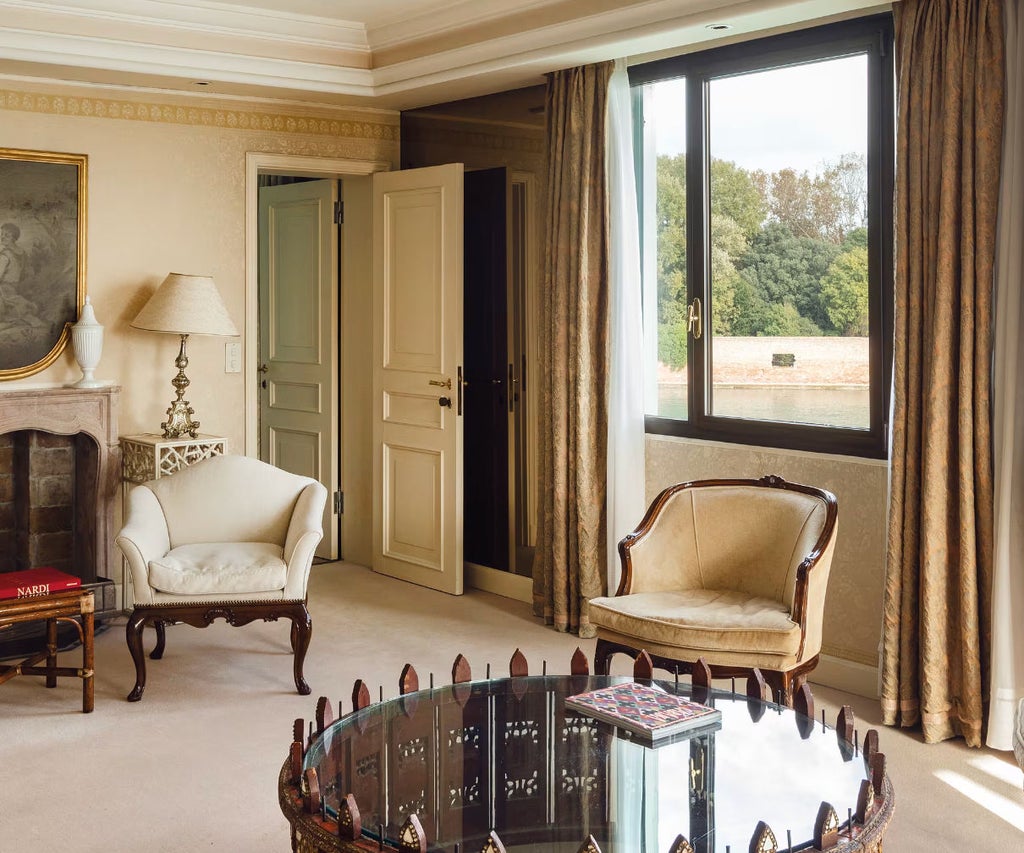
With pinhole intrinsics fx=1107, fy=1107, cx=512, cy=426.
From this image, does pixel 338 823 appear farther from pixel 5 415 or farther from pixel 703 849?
pixel 5 415

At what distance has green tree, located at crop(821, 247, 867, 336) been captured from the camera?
13.6ft

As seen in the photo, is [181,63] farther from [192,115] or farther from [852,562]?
[852,562]

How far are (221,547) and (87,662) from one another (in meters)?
0.70

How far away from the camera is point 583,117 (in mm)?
4930

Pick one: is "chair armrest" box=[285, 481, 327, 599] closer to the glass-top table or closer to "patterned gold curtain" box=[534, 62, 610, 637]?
"patterned gold curtain" box=[534, 62, 610, 637]

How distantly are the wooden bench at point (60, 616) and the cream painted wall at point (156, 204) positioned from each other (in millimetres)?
1485

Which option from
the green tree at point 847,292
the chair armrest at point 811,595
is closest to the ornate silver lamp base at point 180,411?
the green tree at point 847,292

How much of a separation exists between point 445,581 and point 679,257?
2.08 metres

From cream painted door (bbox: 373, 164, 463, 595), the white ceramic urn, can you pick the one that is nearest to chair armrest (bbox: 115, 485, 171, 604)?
the white ceramic urn

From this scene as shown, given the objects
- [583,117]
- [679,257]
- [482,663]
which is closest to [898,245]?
[679,257]

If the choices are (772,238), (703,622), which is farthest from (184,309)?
(703,622)

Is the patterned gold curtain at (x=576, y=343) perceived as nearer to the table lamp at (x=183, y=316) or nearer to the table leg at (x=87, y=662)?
the table lamp at (x=183, y=316)

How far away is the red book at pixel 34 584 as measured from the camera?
12.8 feet

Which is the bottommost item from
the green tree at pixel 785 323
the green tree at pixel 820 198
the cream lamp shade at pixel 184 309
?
the green tree at pixel 785 323
